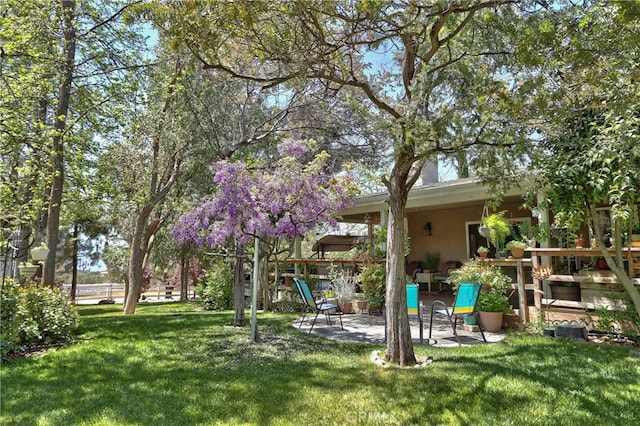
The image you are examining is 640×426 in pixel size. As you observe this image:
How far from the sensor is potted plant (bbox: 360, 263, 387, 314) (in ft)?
29.7

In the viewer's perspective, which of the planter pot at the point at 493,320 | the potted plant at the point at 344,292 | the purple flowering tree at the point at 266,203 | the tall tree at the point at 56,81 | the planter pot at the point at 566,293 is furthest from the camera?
the potted plant at the point at 344,292

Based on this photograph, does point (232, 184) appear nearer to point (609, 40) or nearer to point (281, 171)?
point (281, 171)

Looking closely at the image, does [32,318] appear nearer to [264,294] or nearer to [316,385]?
[316,385]

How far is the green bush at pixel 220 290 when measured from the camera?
1273cm

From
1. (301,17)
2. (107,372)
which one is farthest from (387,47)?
(107,372)

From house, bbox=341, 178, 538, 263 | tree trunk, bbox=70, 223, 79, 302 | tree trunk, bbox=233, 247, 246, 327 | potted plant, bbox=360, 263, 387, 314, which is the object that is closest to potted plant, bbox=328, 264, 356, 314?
potted plant, bbox=360, 263, 387, 314

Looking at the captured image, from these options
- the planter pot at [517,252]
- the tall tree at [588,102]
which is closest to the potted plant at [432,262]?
the planter pot at [517,252]

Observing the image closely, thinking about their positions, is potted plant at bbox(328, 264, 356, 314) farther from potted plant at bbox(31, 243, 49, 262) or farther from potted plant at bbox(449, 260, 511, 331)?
potted plant at bbox(31, 243, 49, 262)

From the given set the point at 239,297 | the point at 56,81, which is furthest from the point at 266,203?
the point at 56,81

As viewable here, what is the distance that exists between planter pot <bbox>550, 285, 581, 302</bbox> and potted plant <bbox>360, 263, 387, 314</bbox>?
3267mm

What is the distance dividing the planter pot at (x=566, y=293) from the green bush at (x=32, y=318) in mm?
8531

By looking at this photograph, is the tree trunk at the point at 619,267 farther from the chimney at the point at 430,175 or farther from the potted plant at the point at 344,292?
the chimney at the point at 430,175

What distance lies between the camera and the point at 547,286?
7.37 metres

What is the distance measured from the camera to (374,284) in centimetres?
920
